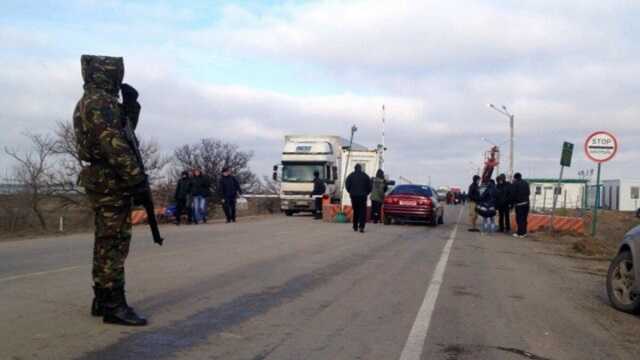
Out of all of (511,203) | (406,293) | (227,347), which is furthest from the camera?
(511,203)

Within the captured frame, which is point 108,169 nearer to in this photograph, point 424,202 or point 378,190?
point 378,190

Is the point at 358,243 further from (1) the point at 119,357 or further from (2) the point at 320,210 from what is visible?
(2) the point at 320,210

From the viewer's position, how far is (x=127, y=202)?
6430 mm

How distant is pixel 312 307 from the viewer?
314 inches

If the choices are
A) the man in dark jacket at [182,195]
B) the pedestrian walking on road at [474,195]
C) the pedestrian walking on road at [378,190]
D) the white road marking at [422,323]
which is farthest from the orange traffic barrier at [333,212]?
the white road marking at [422,323]

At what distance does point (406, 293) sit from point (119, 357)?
4.41m

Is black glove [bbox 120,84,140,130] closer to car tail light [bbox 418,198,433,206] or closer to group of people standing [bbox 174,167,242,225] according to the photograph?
group of people standing [bbox 174,167,242,225]

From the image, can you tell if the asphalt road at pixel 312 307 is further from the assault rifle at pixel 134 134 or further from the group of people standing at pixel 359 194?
the group of people standing at pixel 359 194

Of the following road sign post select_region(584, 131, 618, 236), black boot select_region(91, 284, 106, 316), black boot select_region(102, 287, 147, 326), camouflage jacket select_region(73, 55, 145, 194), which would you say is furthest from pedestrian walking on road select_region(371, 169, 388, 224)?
camouflage jacket select_region(73, 55, 145, 194)

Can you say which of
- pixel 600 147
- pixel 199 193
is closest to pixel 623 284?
pixel 600 147

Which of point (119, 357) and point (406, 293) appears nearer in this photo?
point (119, 357)

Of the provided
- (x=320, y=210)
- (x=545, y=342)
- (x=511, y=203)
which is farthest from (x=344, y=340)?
(x=320, y=210)

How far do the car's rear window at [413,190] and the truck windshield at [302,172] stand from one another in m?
5.84

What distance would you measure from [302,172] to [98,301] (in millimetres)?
Result: 25303
